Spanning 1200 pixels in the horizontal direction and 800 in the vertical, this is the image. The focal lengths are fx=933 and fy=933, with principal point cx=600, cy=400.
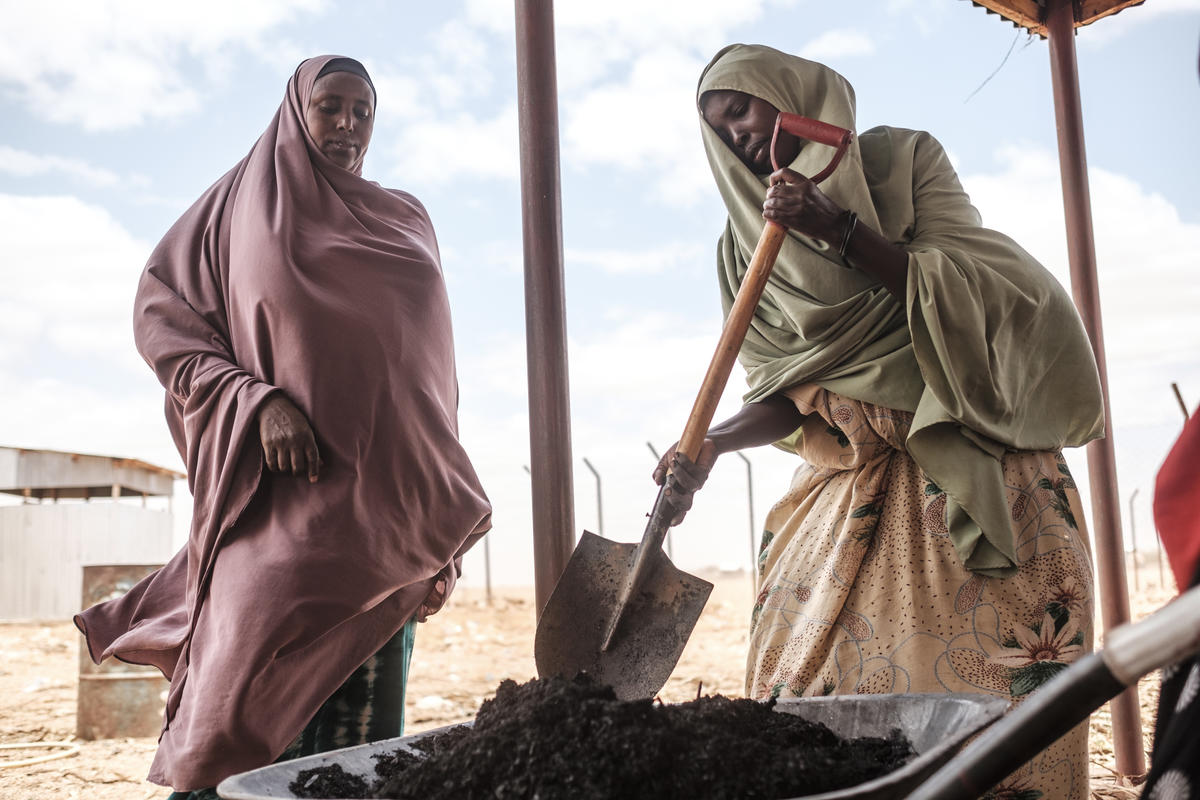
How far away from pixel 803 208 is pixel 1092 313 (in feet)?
8.34

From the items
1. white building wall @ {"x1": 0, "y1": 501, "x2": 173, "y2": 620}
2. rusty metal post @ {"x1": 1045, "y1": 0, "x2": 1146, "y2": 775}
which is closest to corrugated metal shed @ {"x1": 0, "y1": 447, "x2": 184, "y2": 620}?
white building wall @ {"x1": 0, "y1": 501, "x2": 173, "y2": 620}

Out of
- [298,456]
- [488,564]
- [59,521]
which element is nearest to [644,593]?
[298,456]

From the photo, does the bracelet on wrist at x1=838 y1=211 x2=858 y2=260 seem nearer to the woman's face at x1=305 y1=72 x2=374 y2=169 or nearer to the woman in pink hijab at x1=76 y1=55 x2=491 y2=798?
the woman in pink hijab at x1=76 y1=55 x2=491 y2=798

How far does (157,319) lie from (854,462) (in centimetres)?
168

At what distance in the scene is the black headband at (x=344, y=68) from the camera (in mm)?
2426

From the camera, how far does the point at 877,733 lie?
128 cm

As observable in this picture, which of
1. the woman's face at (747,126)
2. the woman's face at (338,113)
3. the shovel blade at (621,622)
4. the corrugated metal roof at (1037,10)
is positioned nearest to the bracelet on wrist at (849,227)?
the woman's face at (747,126)

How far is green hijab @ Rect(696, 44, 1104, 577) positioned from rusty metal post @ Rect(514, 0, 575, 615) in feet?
2.50

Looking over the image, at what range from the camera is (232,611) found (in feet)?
6.60

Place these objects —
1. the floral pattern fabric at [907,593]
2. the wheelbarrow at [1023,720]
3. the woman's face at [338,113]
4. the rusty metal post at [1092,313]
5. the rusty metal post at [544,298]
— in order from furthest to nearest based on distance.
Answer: the rusty metal post at [1092,313]
the rusty metal post at [544,298]
the woman's face at [338,113]
the floral pattern fabric at [907,593]
the wheelbarrow at [1023,720]

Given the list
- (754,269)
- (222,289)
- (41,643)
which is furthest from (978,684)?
(41,643)

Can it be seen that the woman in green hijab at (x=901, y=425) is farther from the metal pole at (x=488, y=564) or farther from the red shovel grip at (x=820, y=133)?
the metal pole at (x=488, y=564)

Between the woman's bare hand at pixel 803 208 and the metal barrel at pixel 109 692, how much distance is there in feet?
14.5

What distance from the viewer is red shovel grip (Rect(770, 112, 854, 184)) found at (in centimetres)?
176
